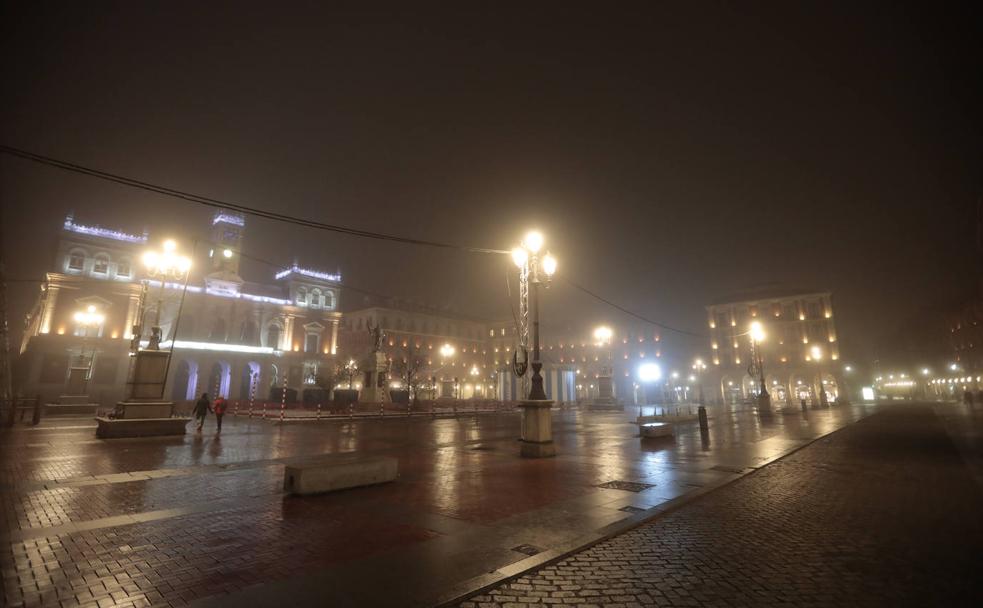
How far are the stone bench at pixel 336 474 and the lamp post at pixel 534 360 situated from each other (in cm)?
460

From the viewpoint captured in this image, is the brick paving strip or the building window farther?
the building window

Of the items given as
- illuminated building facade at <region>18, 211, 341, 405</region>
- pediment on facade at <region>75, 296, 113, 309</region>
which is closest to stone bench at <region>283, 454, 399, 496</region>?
illuminated building facade at <region>18, 211, 341, 405</region>

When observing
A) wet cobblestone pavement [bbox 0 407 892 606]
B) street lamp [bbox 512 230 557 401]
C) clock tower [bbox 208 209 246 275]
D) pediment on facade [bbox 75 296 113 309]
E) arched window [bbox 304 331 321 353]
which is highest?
clock tower [bbox 208 209 246 275]

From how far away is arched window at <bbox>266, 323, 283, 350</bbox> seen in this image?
60812 millimetres

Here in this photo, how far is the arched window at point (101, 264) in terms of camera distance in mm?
50219

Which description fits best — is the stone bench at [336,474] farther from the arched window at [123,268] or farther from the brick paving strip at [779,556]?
the arched window at [123,268]

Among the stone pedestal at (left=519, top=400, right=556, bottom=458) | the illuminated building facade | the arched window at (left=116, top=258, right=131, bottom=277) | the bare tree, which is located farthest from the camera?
the bare tree

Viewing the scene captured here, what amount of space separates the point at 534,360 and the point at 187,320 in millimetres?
57249

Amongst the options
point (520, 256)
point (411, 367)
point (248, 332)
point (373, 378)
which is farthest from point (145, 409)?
point (248, 332)

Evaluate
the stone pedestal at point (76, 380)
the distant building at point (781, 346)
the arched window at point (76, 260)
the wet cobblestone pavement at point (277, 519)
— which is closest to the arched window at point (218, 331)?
the stone pedestal at point (76, 380)

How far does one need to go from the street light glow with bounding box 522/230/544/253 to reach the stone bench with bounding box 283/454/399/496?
793cm

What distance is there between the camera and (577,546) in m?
5.11

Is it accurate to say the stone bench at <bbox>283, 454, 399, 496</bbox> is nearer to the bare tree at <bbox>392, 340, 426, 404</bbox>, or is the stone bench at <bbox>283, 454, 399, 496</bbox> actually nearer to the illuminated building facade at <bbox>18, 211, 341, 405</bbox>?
the illuminated building facade at <bbox>18, 211, 341, 405</bbox>

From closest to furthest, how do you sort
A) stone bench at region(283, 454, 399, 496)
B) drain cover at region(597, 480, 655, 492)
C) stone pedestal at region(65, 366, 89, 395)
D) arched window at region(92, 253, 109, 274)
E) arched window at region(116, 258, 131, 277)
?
stone bench at region(283, 454, 399, 496) < drain cover at region(597, 480, 655, 492) < stone pedestal at region(65, 366, 89, 395) < arched window at region(92, 253, 109, 274) < arched window at region(116, 258, 131, 277)
